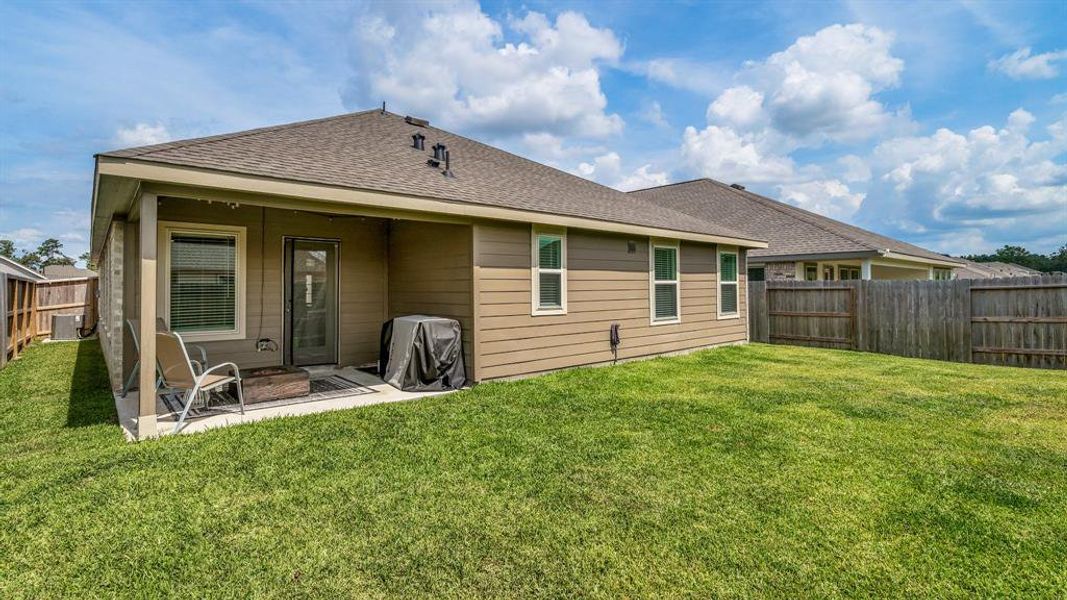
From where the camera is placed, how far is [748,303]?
1128cm

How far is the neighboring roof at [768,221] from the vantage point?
12.1 m

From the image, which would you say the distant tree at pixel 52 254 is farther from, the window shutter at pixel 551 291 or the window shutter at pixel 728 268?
the window shutter at pixel 728 268

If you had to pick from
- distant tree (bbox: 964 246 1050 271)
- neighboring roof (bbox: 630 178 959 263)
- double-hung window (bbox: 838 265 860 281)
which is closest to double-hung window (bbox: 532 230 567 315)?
neighboring roof (bbox: 630 178 959 263)

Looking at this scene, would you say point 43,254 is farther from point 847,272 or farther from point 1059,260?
point 1059,260

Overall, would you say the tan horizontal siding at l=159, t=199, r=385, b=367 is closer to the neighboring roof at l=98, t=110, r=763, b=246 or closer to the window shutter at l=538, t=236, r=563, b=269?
the neighboring roof at l=98, t=110, r=763, b=246

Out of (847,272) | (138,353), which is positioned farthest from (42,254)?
(847,272)

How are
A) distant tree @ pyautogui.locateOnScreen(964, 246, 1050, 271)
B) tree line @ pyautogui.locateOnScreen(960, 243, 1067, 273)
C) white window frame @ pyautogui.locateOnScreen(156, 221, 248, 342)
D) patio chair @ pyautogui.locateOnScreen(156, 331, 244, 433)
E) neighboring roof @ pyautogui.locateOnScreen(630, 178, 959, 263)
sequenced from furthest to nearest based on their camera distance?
1. distant tree @ pyautogui.locateOnScreen(964, 246, 1050, 271)
2. tree line @ pyautogui.locateOnScreen(960, 243, 1067, 273)
3. neighboring roof @ pyautogui.locateOnScreen(630, 178, 959, 263)
4. white window frame @ pyautogui.locateOnScreen(156, 221, 248, 342)
5. patio chair @ pyautogui.locateOnScreen(156, 331, 244, 433)

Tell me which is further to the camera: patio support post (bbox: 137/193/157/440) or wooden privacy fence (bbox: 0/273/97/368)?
wooden privacy fence (bbox: 0/273/97/368)

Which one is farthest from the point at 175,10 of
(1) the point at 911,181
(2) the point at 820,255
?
(1) the point at 911,181

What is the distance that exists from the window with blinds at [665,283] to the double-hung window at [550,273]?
2.23 metres

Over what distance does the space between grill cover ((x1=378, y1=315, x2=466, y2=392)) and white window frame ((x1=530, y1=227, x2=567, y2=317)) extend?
3.90 ft

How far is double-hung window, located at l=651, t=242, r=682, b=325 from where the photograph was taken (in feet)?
27.7

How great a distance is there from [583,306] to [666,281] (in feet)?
7.34

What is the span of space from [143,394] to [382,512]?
2800 millimetres
